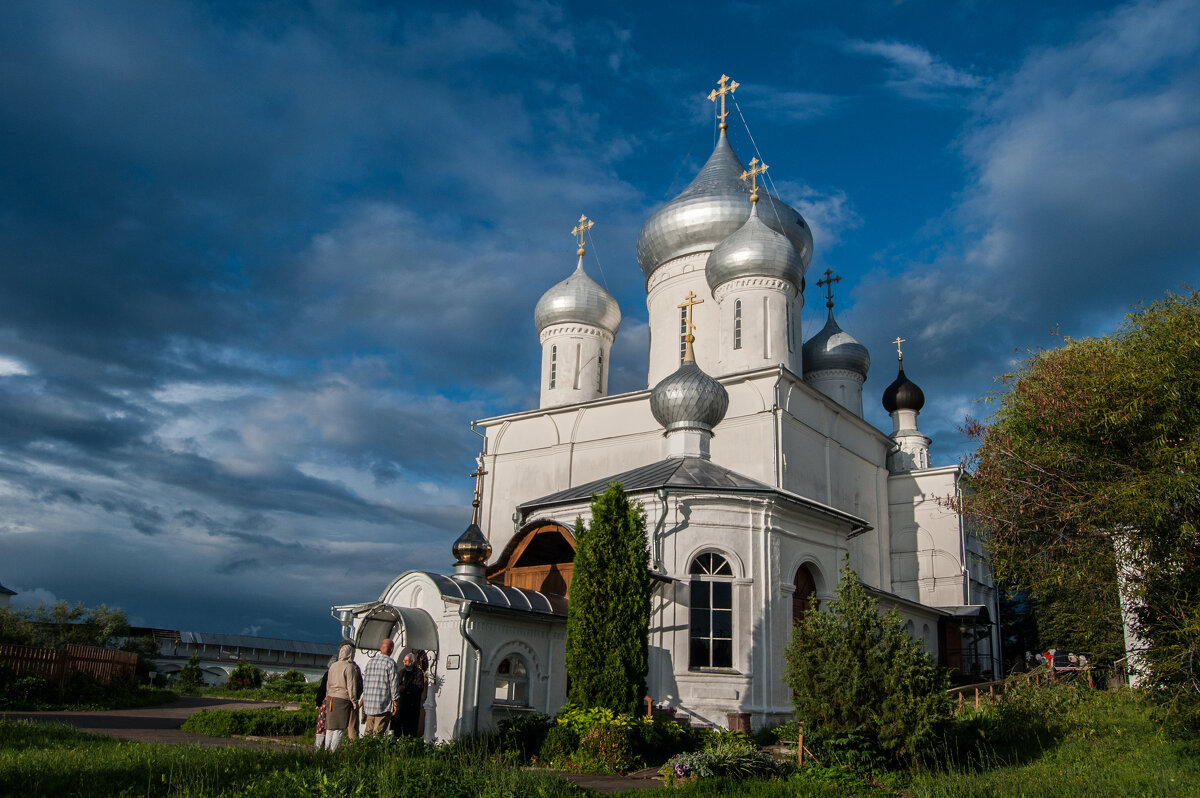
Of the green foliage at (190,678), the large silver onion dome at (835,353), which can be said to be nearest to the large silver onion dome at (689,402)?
the large silver onion dome at (835,353)

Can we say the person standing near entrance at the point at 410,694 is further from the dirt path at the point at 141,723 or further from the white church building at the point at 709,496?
the white church building at the point at 709,496

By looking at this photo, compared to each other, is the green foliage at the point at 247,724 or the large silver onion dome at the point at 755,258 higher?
the large silver onion dome at the point at 755,258

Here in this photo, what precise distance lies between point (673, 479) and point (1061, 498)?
19.3 feet

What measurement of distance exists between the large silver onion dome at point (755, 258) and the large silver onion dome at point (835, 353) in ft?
16.9

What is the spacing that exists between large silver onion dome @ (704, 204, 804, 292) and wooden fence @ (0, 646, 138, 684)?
15184 millimetres

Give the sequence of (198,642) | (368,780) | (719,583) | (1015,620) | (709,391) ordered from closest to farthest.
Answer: (368,780) → (719,583) → (709,391) → (1015,620) → (198,642)

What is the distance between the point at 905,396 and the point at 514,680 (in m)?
19.1

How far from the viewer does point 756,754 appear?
883 cm

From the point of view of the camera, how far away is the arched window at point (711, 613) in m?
13.0

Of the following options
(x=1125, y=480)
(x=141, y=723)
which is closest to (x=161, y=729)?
(x=141, y=723)

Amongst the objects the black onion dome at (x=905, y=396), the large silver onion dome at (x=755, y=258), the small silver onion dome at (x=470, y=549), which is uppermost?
the large silver onion dome at (x=755, y=258)

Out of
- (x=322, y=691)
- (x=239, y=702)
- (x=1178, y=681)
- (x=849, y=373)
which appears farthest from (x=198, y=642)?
(x=1178, y=681)

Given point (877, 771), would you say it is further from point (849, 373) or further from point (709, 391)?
point (849, 373)

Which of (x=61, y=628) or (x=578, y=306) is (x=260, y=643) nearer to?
(x=61, y=628)
